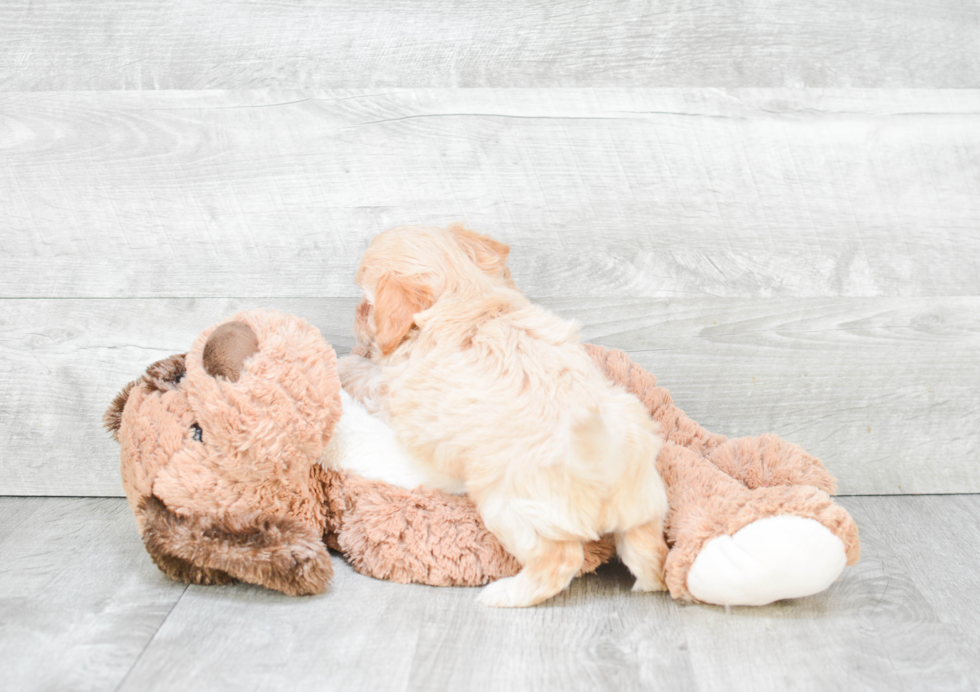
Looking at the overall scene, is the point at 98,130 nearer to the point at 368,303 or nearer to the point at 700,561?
the point at 368,303

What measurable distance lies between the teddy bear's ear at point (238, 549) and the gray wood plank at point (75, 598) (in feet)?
0.19

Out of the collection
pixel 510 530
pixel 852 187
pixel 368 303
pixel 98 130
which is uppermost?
pixel 98 130

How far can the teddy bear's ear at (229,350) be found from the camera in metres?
0.99

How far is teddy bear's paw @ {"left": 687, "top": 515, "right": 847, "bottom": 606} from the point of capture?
916 mm

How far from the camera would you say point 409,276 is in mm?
990

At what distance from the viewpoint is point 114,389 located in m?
1.36

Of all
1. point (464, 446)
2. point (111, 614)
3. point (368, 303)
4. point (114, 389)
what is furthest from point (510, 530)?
point (114, 389)

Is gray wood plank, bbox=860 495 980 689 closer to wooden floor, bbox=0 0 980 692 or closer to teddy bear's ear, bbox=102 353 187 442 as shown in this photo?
wooden floor, bbox=0 0 980 692

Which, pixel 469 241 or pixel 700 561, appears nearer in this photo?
pixel 700 561

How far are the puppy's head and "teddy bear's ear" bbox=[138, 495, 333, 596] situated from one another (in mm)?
257

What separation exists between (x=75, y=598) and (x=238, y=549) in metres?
0.23

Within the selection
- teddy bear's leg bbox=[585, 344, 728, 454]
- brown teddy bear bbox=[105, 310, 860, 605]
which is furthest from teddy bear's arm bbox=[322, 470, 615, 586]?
teddy bear's leg bbox=[585, 344, 728, 454]

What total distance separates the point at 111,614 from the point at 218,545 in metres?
0.15

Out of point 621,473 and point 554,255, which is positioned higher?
point 554,255
